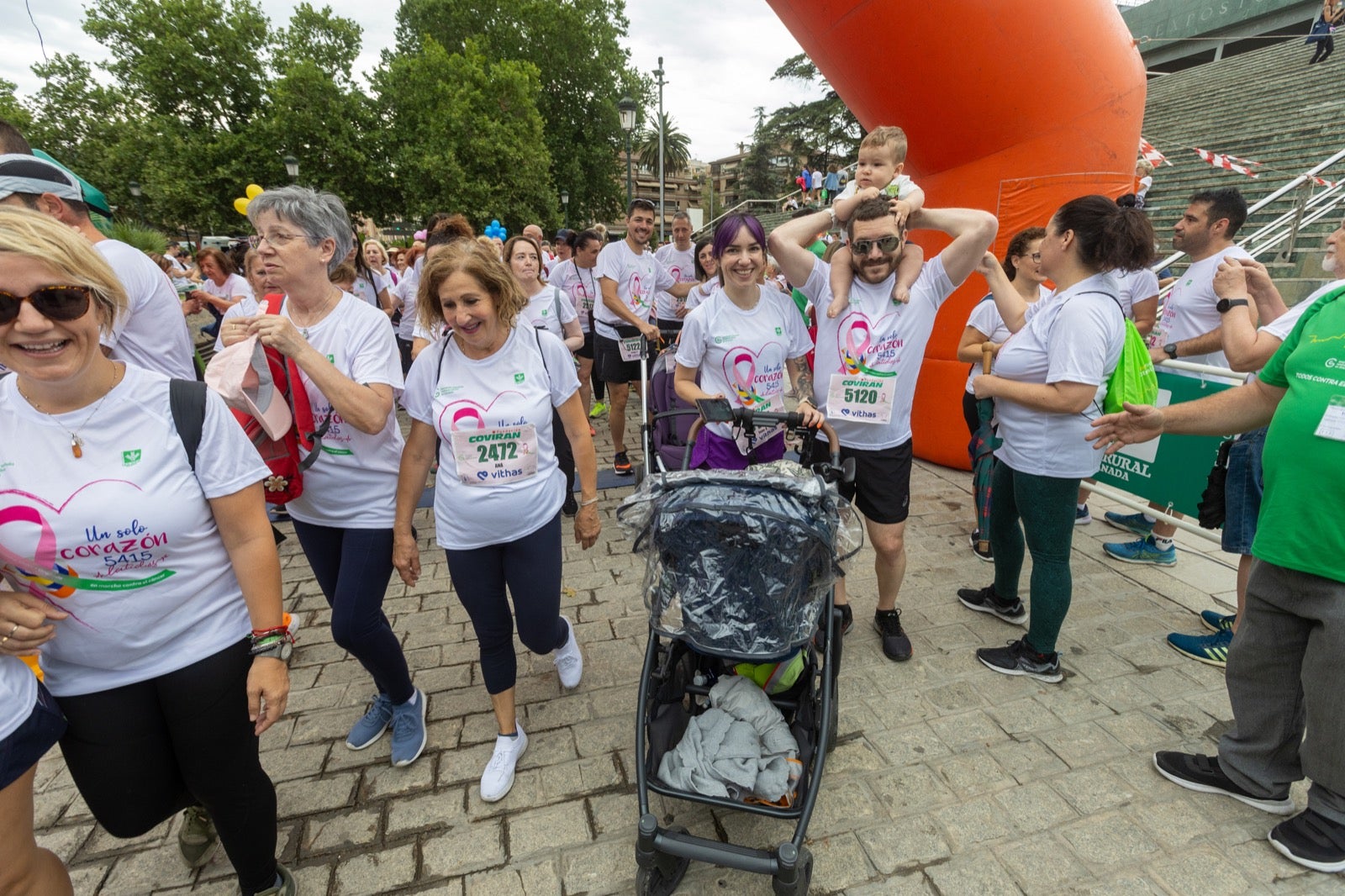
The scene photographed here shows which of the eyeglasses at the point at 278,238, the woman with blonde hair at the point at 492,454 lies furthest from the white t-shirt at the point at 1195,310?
the eyeglasses at the point at 278,238

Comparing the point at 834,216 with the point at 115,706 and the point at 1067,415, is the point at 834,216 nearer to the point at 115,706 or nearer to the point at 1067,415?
the point at 1067,415

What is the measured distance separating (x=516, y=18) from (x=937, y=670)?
37419mm

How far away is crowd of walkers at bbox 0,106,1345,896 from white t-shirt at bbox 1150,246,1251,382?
0.03 meters

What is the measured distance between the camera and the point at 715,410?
2512 millimetres

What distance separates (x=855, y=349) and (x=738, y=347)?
21.7 inches

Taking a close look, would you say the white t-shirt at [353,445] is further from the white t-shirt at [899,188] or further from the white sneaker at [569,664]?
the white t-shirt at [899,188]

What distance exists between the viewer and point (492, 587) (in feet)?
7.77

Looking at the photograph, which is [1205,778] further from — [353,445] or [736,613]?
[353,445]

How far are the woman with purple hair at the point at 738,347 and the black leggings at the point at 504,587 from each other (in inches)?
37.4

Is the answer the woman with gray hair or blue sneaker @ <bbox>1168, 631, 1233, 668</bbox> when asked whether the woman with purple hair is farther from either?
blue sneaker @ <bbox>1168, 631, 1233, 668</bbox>

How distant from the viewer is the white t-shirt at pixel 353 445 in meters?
2.21

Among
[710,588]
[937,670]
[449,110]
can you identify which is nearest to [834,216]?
[710,588]

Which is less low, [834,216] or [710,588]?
[834,216]

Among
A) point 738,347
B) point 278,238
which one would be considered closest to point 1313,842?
point 738,347
